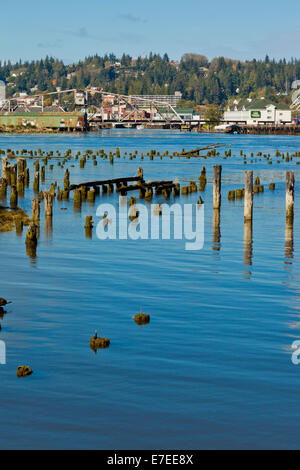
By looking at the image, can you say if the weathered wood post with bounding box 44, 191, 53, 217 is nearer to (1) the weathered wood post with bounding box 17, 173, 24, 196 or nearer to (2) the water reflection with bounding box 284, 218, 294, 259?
(2) the water reflection with bounding box 284, 218, 294, 259

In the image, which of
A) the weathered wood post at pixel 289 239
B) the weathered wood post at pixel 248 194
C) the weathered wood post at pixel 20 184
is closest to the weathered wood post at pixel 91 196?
the weathered wood post at pixel 20 184

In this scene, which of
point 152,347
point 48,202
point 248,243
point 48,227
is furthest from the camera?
point 48,202

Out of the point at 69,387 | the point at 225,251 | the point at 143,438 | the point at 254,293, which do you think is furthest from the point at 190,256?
the point at 143,438

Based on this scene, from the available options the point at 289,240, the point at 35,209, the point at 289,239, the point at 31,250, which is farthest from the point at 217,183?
the point at 31,250

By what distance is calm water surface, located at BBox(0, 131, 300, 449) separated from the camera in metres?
12.7

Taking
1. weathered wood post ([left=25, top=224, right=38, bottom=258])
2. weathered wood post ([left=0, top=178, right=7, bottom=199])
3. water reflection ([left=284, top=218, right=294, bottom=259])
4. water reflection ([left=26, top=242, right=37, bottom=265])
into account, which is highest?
weathered wood post ([left=0, top=178, right=7, bottom=199])

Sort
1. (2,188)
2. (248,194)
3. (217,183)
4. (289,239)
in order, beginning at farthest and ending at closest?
(2,188)
(217,183)
(248,194)
(289,239)

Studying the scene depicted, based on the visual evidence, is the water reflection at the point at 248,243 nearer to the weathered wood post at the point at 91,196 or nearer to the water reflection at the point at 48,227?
the water reflection at the point at 48,227

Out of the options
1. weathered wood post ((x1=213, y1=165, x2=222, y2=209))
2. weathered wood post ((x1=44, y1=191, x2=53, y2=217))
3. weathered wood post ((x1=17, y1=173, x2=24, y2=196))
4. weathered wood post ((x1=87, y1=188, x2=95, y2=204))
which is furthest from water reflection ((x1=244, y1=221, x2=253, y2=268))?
weathered wood post ((x1=17, y1=173, x2=24, y2=196))

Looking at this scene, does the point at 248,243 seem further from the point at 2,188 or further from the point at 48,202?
the point at 2,188

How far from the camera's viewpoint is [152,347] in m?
17.1

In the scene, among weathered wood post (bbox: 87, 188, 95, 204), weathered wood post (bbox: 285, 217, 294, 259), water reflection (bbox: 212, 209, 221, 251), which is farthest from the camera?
weathered wood post (bbox: 87, 188, 95, 204)

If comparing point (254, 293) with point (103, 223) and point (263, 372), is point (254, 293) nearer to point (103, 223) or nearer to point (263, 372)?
point (263, 372)

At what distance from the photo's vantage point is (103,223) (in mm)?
38125
